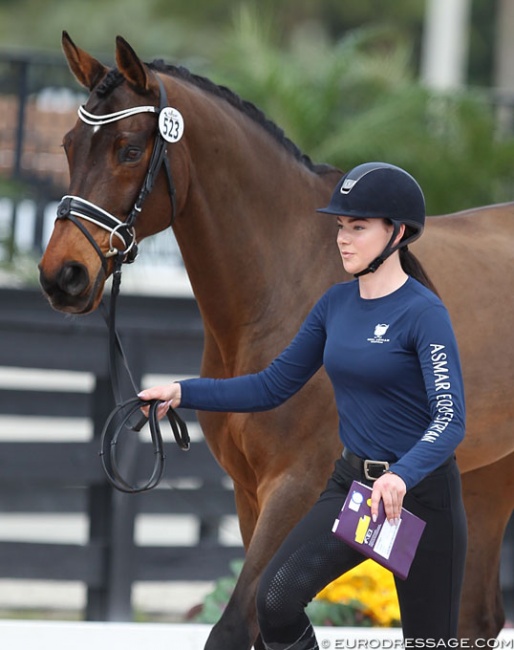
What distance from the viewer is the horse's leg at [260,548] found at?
3.46m

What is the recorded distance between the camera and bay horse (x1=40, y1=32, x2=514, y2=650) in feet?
11.8

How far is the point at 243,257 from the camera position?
3.96m

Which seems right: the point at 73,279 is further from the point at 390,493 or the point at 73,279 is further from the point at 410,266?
the point at 390,493

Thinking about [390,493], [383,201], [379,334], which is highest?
[383,201]

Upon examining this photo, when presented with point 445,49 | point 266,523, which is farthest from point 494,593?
point 445,49

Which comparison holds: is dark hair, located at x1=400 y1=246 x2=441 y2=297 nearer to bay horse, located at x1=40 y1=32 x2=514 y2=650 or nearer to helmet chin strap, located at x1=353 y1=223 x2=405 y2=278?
helmet chin strap, located at x1=353 y1=223 x2=405 y2=278

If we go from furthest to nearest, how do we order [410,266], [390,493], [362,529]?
[410,266] → [362,529] → [390,493]

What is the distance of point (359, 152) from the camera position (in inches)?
372

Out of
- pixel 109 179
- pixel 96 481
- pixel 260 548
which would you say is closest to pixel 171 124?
pixel 109 179

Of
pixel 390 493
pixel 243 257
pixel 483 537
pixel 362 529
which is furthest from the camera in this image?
pixel 483 537

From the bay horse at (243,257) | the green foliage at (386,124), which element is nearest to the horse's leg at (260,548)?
the bay horse at (243,257)

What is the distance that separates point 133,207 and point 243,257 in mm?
439

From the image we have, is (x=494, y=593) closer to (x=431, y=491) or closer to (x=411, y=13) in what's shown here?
(x=431, y=491)

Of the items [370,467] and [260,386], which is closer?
[370,467]
